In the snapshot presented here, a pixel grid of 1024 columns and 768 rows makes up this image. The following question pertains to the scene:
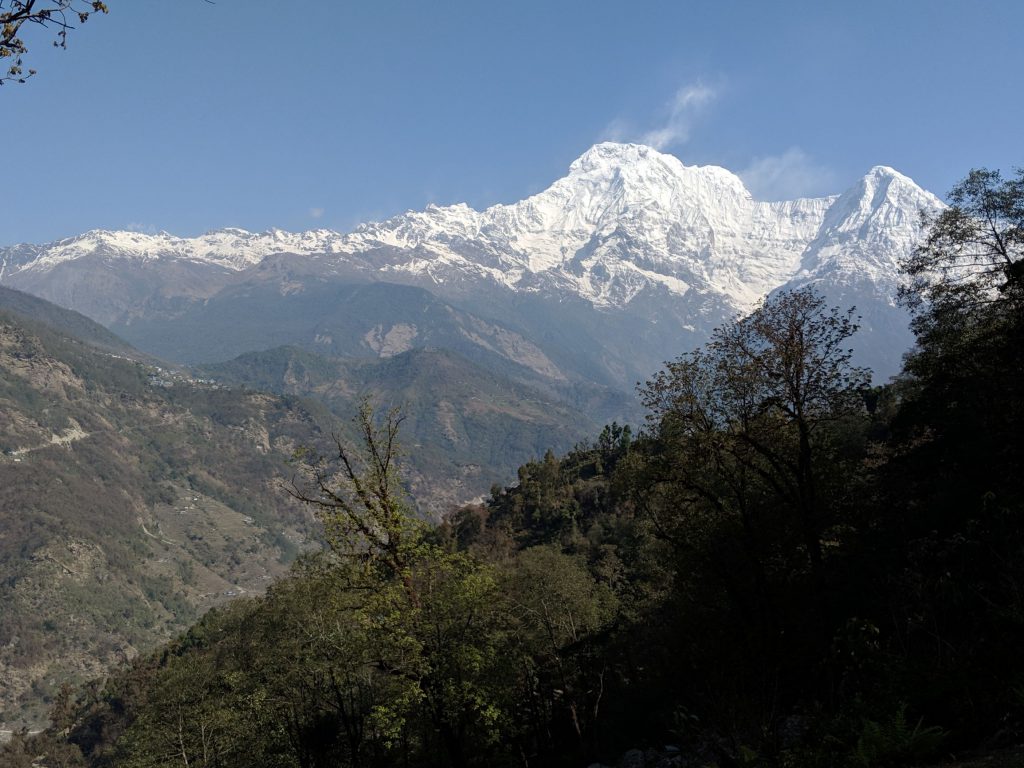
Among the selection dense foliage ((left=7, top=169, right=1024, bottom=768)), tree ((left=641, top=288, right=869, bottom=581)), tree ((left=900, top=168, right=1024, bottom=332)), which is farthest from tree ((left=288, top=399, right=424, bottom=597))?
tree ((left=900, top=168, right=1024, bottom=332))

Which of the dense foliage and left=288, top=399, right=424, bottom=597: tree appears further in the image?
left=288, top=399, right=424, bottom=597: tree

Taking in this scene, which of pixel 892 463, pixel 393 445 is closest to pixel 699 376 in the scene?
pixel 393 445

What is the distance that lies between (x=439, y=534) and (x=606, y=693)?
105305 millimetres

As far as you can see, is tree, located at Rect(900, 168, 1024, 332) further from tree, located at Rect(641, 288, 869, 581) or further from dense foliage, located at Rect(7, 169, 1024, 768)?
tree, located at Rect(641, 288, 869, 581)

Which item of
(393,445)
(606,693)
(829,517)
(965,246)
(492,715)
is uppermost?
(965,246)

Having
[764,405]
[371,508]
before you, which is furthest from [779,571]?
[371,508]

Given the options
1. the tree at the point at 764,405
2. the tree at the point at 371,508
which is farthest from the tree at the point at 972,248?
the tree at the point at 371,508

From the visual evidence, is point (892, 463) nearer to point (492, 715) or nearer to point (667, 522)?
point (667, 522)

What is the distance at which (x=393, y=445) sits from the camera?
23.8 metres

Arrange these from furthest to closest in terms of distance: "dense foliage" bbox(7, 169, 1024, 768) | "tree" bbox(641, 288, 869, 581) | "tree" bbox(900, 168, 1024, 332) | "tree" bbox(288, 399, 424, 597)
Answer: "tree" bbox(900, 168, 1024, 332) → "tree" bbox(641, 288, 869, 581) → "tree" bbox(288, 399, 424, 597) → "dense foliage" bbox(7, 169, 1024, 768)

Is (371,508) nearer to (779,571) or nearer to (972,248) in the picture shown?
(779,571)

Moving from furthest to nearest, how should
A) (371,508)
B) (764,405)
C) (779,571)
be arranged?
1. (779,571)
2. (764,405)
3. (371,508)

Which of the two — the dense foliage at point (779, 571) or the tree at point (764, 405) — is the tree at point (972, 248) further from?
the tree at point (764, 405)

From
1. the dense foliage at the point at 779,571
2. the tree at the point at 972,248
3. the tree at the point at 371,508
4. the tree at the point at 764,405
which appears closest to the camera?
the dense foliage at the point at 779,571
